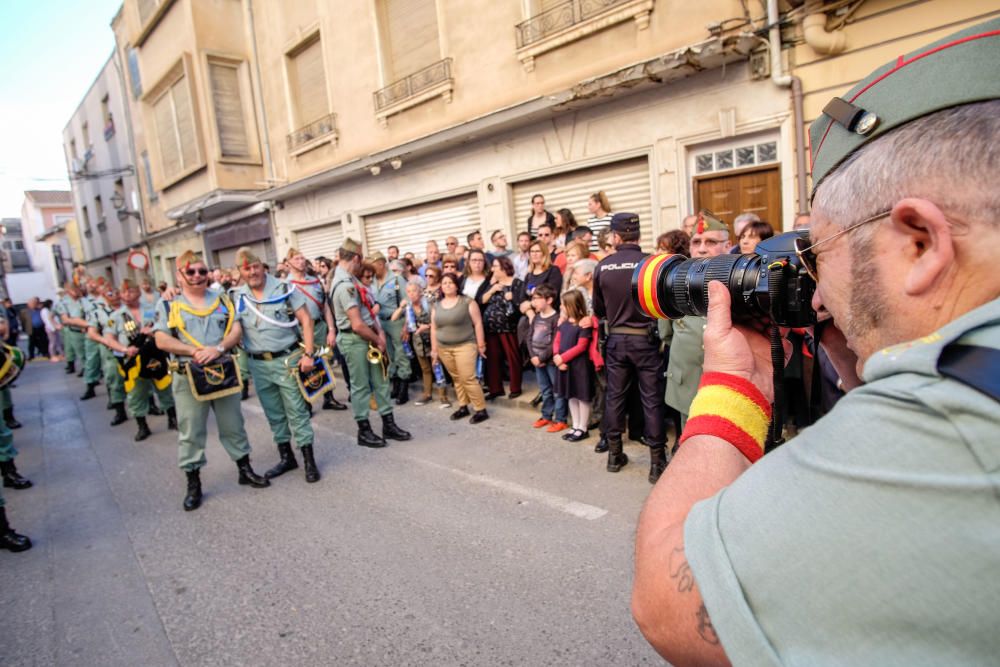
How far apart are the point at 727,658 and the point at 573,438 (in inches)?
182

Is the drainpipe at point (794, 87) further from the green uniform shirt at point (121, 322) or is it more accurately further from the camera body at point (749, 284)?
the green uniform shirt at point (121, 322)

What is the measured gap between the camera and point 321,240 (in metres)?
14.8

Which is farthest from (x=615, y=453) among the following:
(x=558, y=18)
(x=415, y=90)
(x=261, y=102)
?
(x=261, y=102)

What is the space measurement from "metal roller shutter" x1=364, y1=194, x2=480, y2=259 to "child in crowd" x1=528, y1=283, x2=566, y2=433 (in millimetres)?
5221

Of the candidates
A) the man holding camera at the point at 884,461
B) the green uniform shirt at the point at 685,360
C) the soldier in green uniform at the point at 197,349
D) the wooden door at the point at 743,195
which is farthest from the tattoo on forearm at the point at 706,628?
the wooden door at the point at 743,195

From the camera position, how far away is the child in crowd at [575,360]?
517 centimetres

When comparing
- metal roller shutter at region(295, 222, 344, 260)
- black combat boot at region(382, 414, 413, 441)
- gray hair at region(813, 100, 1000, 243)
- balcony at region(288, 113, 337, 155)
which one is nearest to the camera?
gray hair at region(813, 100, 1000, 243)

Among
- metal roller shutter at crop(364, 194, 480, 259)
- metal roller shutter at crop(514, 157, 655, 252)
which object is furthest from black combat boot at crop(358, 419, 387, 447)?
metal roller shutter at crop(364, 194, 480, 259)

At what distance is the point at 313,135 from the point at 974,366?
15219 millimetres

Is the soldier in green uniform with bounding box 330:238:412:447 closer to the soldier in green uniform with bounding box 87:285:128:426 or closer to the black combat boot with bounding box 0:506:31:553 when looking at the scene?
the black combat boot with bounding box 0:506:31:553

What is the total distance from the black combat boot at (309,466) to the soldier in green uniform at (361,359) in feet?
2.65

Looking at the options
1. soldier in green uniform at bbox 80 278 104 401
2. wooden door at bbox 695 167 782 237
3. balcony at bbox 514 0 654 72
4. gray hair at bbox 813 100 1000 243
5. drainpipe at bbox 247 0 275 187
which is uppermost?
drainpipe at bbox 247 0 275 187

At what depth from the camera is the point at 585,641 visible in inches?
99.4

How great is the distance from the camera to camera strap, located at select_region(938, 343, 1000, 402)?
1.78ft
